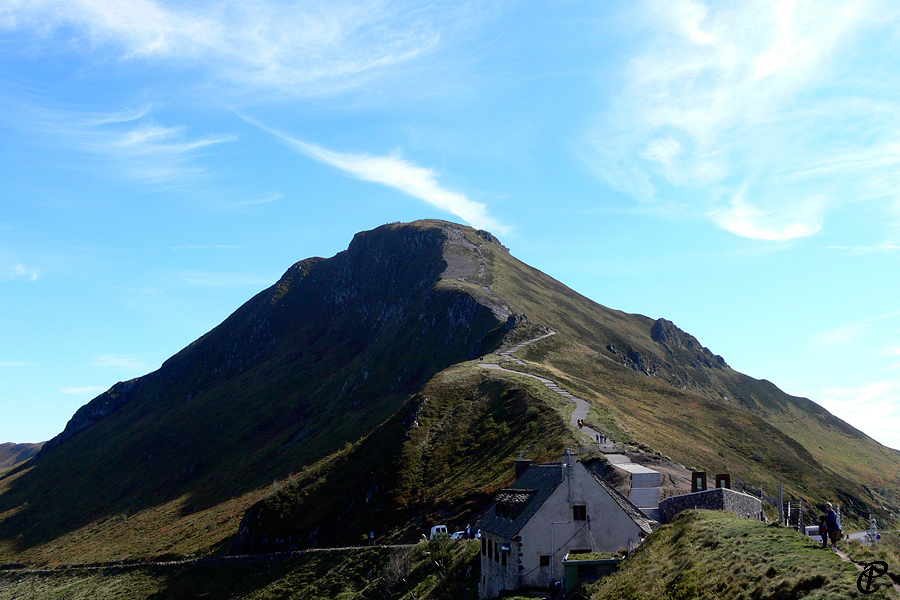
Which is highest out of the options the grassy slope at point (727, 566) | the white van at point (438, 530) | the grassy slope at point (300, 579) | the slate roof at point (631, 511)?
the slate roof at point (631, 511)

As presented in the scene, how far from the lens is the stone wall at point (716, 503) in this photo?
35.7 m

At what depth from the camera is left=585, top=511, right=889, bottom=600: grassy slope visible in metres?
19.0

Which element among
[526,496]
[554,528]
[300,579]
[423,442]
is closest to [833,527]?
[554,528]

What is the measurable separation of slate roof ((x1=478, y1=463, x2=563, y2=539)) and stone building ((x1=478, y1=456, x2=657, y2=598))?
0.16 ft

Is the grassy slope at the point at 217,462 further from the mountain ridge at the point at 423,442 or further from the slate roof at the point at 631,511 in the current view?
the slate roof at the point at 631,511

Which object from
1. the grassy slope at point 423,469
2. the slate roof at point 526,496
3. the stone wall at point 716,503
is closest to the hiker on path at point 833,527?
the stone wall at point 716,503

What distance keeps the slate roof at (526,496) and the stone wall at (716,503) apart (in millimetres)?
7038

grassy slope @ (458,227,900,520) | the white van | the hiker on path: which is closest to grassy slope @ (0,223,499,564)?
grassy slope @ (458,227,900,520)

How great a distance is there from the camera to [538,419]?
80.1 meters

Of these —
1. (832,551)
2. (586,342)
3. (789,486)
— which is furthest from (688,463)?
(586,342)

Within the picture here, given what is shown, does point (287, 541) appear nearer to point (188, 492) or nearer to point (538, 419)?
point (538, 419)

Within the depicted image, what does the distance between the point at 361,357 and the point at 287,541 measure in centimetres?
10700

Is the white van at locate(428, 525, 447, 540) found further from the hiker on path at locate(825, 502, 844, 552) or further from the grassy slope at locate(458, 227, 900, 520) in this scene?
the hiker on path at locate(825, 502, 844, 552)

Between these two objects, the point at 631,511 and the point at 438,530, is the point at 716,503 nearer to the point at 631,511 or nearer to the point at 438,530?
the point at 631,511
